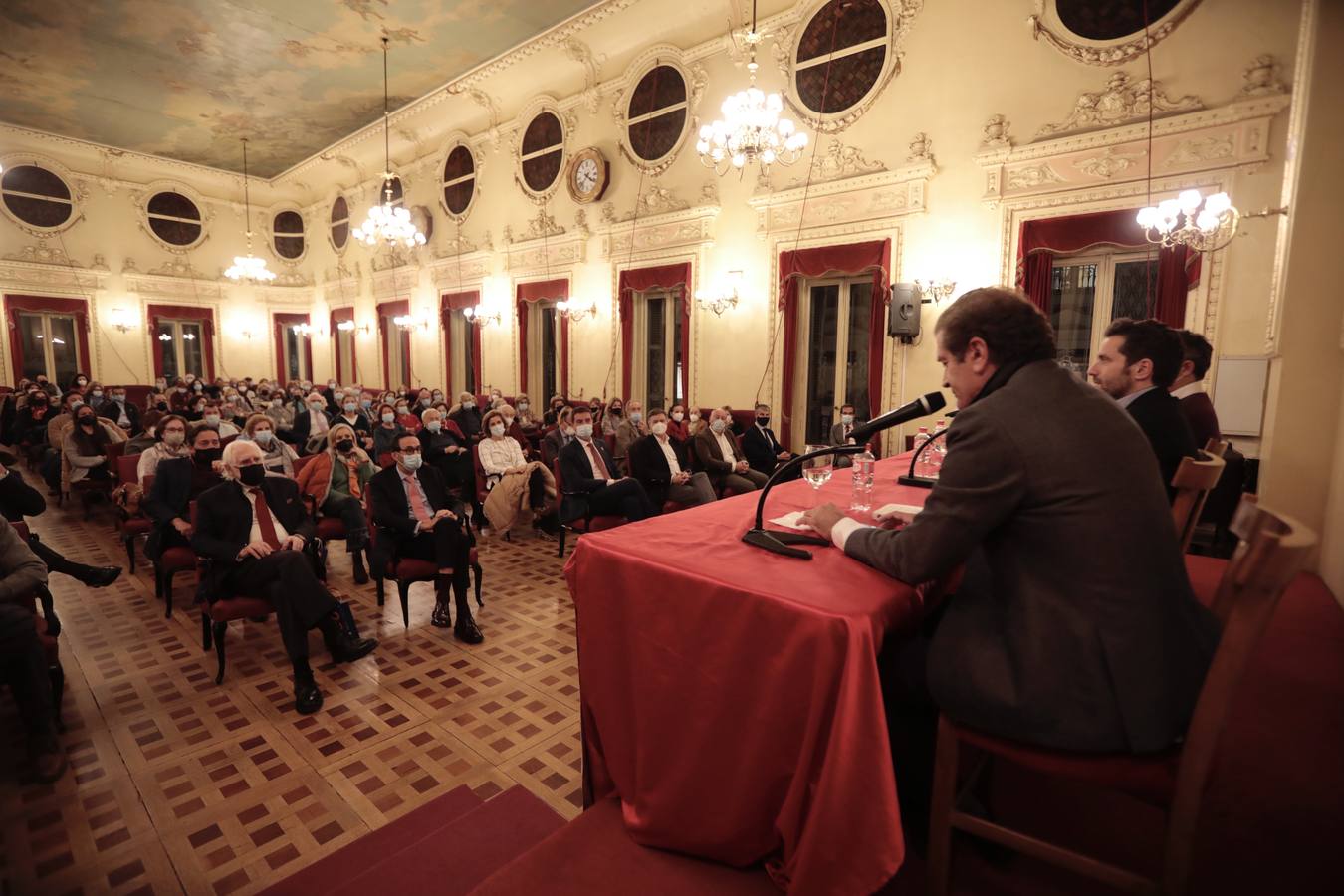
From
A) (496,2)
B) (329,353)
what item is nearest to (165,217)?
(329,353)

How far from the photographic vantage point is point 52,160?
45.7 ft

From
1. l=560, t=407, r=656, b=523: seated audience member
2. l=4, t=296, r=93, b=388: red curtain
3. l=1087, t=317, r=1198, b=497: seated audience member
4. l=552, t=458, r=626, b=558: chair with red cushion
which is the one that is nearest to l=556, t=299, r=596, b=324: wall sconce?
l=560, t=407, r=656, b=523: seated audience member

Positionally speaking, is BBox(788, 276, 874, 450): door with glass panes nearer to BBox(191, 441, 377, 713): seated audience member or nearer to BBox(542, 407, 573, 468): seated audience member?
BBox(542, 407, 573, 468): seated audience member

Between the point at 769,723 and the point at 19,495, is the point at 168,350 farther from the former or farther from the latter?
the point at 769,723

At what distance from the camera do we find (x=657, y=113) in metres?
9.20

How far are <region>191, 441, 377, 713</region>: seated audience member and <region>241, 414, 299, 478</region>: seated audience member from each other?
1.51 m

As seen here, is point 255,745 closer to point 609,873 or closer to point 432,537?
point 432,537

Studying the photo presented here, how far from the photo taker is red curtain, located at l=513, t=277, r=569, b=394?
10867mm

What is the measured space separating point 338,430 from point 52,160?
15.3 m

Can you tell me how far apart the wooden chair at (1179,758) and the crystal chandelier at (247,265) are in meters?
16.5

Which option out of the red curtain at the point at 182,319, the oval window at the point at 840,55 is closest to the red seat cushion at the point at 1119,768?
the oval window at the point at 840,55

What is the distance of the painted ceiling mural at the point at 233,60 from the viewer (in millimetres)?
8648

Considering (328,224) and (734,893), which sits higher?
(328,224)

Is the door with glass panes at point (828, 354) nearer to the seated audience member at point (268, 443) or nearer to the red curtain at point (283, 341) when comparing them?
the seated audience member at point (268, 443)
